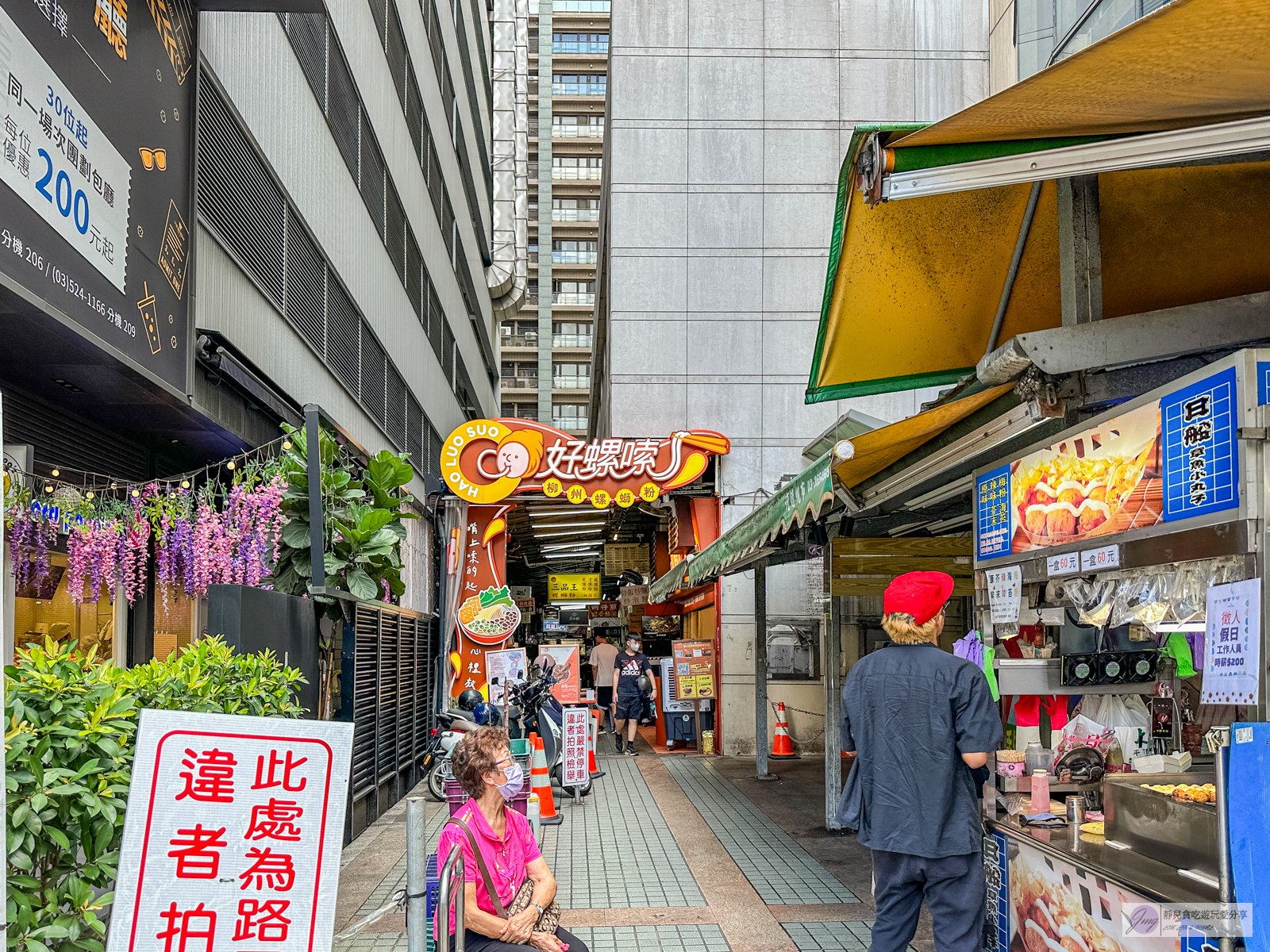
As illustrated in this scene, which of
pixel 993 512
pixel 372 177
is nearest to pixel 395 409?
pixel 372 177

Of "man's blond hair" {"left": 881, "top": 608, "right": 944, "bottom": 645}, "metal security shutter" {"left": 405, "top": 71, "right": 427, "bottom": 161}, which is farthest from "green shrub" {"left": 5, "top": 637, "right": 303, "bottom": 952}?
"metal security shutter" {"left": 405, "top": 71, "right": 427, "bottom": 161}

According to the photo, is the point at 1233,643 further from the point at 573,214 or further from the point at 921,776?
the point at 573,214

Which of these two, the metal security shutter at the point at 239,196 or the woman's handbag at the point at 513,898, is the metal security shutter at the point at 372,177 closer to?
the metal security shutter at the point at 239,196

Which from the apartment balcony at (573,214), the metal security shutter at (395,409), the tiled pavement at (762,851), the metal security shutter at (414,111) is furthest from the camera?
the apartment balcony at (573,214)

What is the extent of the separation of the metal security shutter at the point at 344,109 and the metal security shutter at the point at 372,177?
15.8 inches

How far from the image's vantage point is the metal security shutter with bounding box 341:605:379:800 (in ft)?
36.1

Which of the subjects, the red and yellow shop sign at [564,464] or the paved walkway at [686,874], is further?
the red and yellow shop sign at [564,464]

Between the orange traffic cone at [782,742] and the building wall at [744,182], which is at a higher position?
the building wall at [744,182]

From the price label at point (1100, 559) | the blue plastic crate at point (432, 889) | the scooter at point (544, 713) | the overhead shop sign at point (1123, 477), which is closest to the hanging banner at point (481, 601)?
the scooter at point (544, 713)

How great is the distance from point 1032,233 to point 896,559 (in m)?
3.76

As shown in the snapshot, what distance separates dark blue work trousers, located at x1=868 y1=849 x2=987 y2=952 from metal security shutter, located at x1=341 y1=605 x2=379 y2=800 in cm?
667

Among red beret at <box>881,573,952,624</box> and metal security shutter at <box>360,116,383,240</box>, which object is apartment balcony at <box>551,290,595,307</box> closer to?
metal security shutter at <box>360,116,383,240</box>

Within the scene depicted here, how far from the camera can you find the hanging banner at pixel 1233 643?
3645 mm

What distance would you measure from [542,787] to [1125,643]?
20.3 ft
